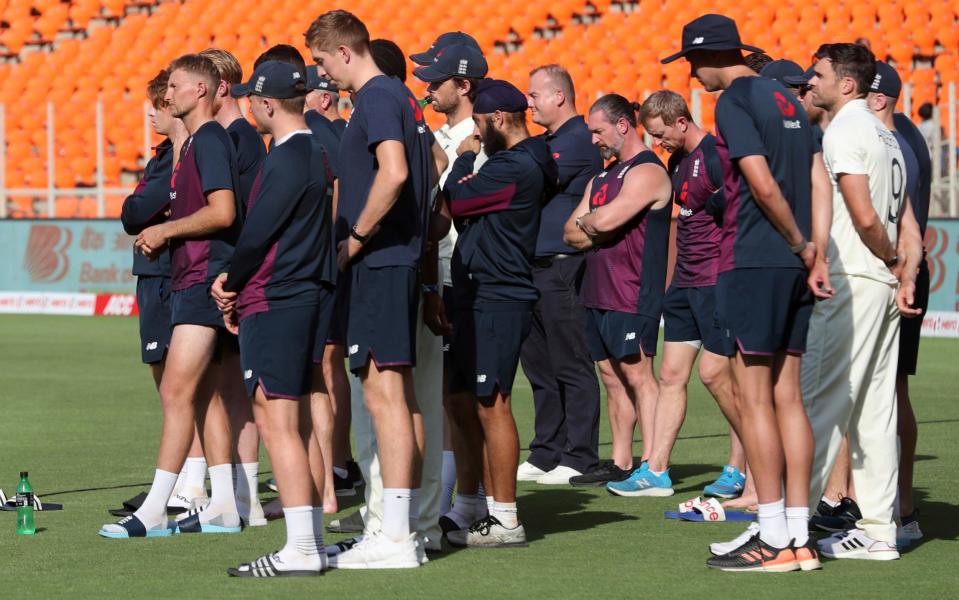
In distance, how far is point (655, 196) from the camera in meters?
8.59

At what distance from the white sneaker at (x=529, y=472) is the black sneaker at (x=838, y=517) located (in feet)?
7.00

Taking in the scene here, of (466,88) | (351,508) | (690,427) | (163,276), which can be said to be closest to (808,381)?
(466,88)

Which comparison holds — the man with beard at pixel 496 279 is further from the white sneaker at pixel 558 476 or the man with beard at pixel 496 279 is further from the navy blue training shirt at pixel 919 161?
the white sneaker at pixel 558 476

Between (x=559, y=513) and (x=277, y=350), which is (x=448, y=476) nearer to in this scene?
(x=559, y=513)

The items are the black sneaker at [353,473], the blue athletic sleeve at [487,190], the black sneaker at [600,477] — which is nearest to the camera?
the blue athletic sleeve at [487,190]

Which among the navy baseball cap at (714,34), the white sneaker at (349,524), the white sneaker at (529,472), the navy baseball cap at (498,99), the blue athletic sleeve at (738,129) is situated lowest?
the white sneaker at (529,472)

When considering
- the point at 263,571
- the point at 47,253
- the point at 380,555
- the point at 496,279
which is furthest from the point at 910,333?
the point at 47,253

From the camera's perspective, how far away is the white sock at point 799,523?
614 cm

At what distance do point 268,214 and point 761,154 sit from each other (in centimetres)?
192

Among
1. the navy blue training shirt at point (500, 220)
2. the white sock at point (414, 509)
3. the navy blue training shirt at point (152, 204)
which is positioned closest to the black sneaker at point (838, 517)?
the navy blue training shirt at point (500, 220)

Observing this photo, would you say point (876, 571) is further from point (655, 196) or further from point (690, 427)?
point (690, 427)

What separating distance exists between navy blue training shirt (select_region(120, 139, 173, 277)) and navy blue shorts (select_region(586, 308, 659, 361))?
2.67m

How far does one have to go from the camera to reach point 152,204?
7418 mm

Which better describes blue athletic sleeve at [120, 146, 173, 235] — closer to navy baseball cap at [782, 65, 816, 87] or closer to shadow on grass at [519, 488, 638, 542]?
shadow on grass at [519, 488, 638, 542]
